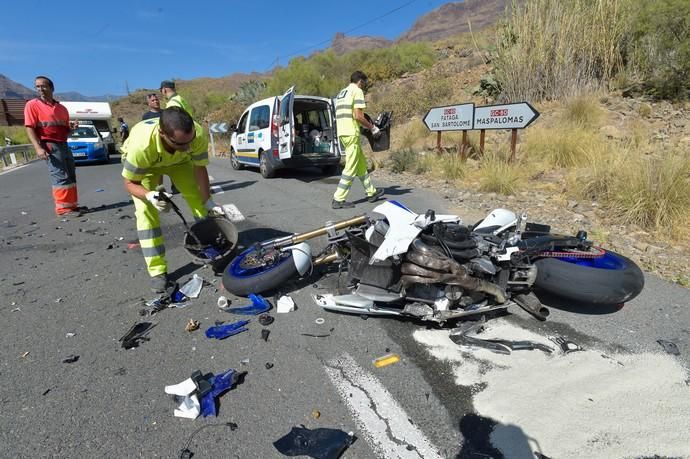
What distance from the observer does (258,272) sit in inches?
127

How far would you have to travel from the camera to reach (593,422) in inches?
72.1

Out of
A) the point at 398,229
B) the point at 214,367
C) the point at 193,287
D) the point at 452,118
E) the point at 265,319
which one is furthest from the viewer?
the point at 452,118

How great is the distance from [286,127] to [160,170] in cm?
494

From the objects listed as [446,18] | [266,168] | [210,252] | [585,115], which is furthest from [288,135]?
[446,18]

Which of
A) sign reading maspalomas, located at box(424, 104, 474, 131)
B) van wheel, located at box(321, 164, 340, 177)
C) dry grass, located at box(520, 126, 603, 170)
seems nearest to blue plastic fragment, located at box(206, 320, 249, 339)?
dry grass, located at box(520, 126, 603, 170)

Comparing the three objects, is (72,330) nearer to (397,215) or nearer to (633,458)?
(397,215)

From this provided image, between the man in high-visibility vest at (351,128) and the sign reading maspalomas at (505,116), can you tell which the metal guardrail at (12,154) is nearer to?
the man in high-visibility vest at (351,128)

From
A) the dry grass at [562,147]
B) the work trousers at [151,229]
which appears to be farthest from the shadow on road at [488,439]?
the dry grass at [562,147]

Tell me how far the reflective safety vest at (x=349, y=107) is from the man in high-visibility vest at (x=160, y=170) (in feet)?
9.45

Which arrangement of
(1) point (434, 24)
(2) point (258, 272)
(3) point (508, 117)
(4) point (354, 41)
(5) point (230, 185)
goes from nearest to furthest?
(2) point (258, 272), (3) point (508, 117), (5) point (230, 185), (1) point (434, 24), (4) point (354, 41)

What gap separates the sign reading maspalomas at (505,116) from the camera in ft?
22.4

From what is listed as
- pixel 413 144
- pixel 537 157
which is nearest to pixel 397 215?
pixel 537 157

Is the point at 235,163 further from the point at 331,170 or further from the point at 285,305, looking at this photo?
the point at 285,305

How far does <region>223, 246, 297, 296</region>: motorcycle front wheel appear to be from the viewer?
309 centimetres
